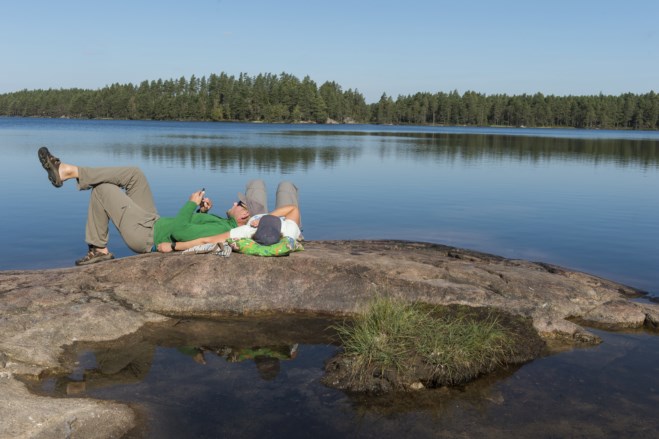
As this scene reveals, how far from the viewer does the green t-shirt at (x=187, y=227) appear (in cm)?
997

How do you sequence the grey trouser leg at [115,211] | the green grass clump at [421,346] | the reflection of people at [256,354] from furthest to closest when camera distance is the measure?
the grey trouser leg at [115,211] → the reflection of people at [256,354] → the green grass clump at [421,346]

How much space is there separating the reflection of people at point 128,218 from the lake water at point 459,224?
9.35 ft

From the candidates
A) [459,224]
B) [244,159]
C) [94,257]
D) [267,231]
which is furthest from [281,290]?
[244,159]

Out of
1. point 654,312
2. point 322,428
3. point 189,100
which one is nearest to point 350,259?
point 322,428

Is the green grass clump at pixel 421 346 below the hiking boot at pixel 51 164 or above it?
below

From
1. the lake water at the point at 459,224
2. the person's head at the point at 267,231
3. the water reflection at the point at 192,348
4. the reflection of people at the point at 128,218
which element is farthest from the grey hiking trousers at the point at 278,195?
the lake water at the point at 459,224

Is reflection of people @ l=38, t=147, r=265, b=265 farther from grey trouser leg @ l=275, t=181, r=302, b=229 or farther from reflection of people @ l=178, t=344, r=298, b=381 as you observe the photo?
reflection of people @ l=178, t=344, r=298, b=381

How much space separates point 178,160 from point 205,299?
30.9 meters

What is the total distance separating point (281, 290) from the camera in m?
9.15

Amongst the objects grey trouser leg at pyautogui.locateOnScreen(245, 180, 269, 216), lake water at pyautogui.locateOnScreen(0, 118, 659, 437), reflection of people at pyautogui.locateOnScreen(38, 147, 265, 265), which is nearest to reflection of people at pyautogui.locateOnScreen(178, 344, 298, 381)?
lake water at pyautogui.locateOnScreen(0, 118, 659, 437)

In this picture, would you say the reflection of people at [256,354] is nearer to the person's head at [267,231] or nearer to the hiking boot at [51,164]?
the person's head at [267,231]

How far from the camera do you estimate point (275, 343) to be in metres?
8.02

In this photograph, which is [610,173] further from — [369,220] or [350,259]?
[350,259]

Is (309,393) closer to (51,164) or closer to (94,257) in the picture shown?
(94,257)
